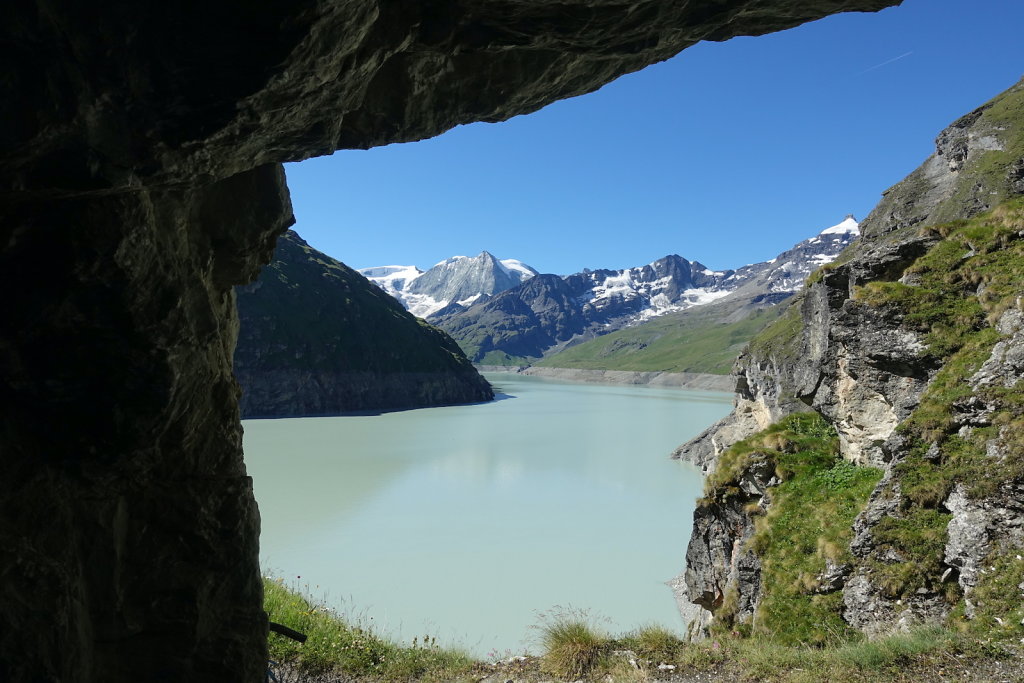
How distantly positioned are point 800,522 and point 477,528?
2329cm

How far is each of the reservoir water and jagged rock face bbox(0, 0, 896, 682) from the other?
13252 millimetres

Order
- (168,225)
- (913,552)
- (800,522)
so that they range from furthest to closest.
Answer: (800,522) → (913,552) → (168,225)

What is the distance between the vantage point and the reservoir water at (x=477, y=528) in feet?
74.3

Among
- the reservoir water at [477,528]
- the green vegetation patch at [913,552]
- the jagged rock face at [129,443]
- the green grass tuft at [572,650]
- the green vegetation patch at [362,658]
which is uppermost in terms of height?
the jagged rock face at [129,443]

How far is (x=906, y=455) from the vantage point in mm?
11602

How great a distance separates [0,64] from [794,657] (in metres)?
11.4

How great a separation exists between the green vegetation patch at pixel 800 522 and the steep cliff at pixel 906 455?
0.05 m

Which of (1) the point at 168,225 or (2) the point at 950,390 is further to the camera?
(2) the point at 950,390

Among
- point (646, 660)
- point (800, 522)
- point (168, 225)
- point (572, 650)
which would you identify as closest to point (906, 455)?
point (800, 522)

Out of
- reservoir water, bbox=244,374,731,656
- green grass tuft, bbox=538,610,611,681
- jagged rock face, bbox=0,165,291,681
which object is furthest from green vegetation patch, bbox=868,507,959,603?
reservoir water, bbox=244,374,731,656

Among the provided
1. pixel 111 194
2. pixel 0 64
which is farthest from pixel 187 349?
pixel 0 64

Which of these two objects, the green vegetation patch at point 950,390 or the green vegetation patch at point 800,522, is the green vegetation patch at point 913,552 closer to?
the green vegetation patch at point 950,390

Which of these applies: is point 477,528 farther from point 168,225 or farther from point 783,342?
point 783,342

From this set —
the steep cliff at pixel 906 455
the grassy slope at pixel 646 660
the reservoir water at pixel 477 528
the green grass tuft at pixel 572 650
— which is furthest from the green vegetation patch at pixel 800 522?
the reservoir water at pixel 477 528
